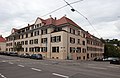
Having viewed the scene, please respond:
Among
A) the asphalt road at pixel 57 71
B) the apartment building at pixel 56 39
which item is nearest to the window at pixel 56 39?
the apartment building at pixel 56 39

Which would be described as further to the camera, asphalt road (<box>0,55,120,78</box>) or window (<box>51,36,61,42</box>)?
window (<box>51,36,61,42</box>)

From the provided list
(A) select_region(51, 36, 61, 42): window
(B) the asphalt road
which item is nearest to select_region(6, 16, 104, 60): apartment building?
(A) select_region(51, 36, 61, 42): window

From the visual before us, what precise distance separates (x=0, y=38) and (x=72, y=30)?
6723 centimetres

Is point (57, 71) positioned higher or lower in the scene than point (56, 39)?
lower

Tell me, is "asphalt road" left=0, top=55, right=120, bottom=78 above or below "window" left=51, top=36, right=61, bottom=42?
below

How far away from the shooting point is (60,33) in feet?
172

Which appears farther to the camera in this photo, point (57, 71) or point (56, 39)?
point (56, 39)

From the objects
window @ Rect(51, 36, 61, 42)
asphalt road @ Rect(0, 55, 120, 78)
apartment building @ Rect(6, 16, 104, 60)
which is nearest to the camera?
asphalt road @ Rect(0, 55, 120, 78)

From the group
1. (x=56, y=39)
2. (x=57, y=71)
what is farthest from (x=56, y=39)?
(x=57, y=71)

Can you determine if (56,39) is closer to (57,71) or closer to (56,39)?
(56,39)

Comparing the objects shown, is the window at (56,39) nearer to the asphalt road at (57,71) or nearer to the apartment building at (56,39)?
the apartment building at (56,39)

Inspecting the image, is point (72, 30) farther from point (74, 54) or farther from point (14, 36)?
point (14, 36)

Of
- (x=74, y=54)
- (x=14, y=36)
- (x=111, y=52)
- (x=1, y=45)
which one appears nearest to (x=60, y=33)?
(x=74, y=54)

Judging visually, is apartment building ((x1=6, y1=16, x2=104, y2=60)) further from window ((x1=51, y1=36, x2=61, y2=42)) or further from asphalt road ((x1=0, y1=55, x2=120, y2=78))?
asphalt road ((x1=0, y1=55, x2=120, y2=78))
